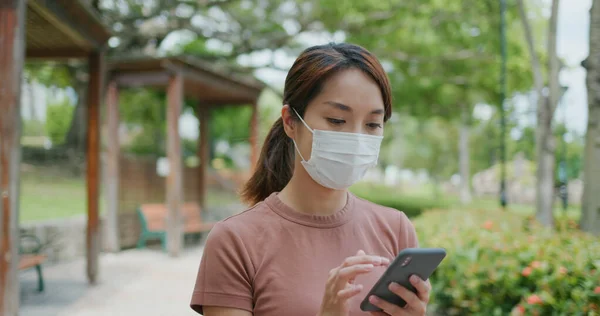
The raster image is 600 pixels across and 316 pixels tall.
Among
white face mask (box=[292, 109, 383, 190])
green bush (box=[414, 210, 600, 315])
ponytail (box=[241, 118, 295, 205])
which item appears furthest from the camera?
green bush (box=[414, 210, 600, 315])

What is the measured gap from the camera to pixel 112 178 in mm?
10391

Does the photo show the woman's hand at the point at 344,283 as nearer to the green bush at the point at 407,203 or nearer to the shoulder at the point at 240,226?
the shoulder at the point at 240,226

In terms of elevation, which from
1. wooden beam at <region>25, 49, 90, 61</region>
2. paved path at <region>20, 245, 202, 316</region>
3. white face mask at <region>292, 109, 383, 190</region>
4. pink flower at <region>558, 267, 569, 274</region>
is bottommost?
paved path at <region>20, 245, 202, 316</region>

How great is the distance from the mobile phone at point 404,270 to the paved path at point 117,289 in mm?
5109

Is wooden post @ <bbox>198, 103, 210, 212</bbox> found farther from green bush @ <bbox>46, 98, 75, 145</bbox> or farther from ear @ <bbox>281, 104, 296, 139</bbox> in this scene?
ear @ <bbox>281, 104, 296, 139</bbox>

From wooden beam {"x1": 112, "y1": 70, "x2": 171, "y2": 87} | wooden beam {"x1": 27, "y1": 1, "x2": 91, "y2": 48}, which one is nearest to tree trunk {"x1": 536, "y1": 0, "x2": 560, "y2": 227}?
wooden beam {"x1": 27, "y1": 1, "x2": 91, "y2": 48}

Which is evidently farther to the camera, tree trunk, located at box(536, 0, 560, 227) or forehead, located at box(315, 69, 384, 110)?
tree trunk, located at box(536, 0, 560, 227)

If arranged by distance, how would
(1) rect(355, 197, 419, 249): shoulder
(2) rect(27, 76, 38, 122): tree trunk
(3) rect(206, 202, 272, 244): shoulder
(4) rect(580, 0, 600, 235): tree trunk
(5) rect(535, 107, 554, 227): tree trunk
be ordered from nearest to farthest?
(3) rect(206, 202, 272, 244): shoulder → (1) rect(355, 197, 419, 249): shoulder → (4) rect(580, 0, 600, 235): tree trunk → (5) rect(535, 107, 554, 227): tree trunk → (2) rect(27, 76, 38, 122): tree trunk

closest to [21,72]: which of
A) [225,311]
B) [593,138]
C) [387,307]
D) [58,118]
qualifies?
[225,311]

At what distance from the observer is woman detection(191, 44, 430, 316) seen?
1.55 m

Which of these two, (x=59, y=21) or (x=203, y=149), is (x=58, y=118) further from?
(x=59, y=21)

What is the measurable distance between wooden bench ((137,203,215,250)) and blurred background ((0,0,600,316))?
0.12 feet

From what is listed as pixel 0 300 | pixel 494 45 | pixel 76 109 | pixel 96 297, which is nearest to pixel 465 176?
pixel 494 45

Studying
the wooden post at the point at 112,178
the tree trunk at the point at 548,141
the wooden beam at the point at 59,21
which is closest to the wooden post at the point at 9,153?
the wooden beam at the point at 59,21
